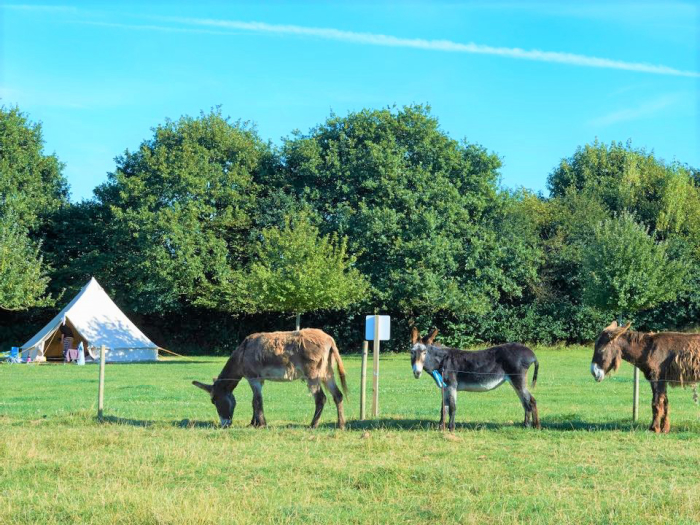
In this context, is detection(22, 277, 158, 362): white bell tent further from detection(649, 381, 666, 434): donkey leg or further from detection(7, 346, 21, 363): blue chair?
detection(649, 381, 666, 434): donkey leg

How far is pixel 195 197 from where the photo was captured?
4156 centimetres

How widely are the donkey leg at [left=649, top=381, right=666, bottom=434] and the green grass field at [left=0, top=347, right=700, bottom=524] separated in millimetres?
379

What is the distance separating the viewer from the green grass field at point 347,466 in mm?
7168

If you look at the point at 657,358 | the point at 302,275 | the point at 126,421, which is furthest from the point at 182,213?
the point at 657,358

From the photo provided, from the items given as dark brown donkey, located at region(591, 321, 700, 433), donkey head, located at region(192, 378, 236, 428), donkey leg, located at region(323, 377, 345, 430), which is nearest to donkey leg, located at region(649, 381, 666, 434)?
dark brown donkey, located at region(591, 321, 700, 433)

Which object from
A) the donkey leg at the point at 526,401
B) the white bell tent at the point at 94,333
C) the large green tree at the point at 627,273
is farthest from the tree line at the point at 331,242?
the donkey leg at the point at 526,401

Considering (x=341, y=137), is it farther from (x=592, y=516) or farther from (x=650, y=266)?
(x=592, y=516)

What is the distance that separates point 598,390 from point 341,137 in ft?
81.4

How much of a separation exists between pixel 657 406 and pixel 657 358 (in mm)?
836

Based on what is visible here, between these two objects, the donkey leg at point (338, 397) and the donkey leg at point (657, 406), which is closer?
the donkey leg at point (657, 406)

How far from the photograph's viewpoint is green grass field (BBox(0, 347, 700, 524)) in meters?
7.17

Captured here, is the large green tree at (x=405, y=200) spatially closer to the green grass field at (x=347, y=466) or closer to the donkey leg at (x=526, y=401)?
the green grass field at (x=347, y=466)

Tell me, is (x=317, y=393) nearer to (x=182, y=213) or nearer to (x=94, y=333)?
(x=94, y=333)

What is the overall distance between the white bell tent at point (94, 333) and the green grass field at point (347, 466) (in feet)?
63.8
